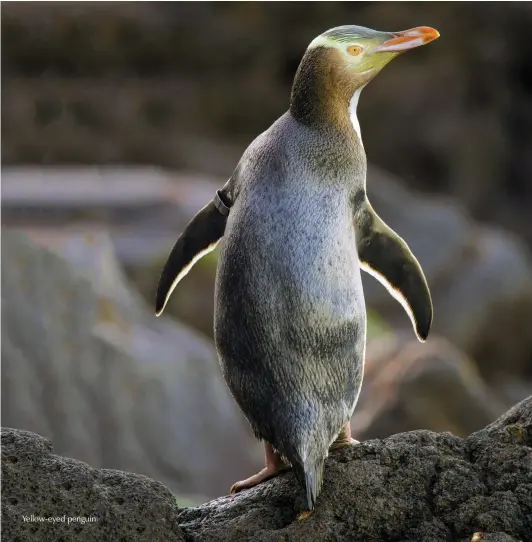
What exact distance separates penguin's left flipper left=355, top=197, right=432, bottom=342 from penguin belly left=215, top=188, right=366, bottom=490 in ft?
0.40

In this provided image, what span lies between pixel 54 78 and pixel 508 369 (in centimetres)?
419

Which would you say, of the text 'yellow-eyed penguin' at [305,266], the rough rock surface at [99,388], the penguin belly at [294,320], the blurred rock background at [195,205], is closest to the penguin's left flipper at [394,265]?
the text 'yellow-eyed penguin' at [305,266]

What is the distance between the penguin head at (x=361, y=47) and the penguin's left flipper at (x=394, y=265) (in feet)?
0.78

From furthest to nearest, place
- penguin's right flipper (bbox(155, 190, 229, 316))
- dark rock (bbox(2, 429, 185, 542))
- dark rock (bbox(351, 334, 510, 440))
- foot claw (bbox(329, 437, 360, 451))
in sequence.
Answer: dark rock (bbox(351, 334, 510, 440)), penguin's right flipper (bbox(155, 190, 229, 316)), foot claw (bbox(329, 437, 360, 451)), dark rock (bbox(2, 429, 185, 542))

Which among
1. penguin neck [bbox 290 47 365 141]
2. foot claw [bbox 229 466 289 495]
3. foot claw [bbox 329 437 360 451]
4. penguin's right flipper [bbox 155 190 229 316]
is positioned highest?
penguin neck [bbox 290 47 365 141]

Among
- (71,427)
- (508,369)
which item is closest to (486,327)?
(508,369)

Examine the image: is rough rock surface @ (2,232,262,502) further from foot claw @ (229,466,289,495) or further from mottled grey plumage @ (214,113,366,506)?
mottled grey plumage @ (214,113,366,506)

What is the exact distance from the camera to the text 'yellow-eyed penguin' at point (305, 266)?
1774 millimetres

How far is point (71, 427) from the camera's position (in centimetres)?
371

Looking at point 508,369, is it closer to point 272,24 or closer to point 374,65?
point 272,24

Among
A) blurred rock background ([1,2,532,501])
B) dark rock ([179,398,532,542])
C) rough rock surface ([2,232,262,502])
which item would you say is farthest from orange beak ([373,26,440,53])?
rough rock surface ([2,232,262,502])

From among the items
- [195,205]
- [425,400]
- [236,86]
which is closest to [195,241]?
[425,400]

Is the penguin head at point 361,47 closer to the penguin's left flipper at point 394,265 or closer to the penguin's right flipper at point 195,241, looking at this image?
the penguin's left flipper at point 394,265

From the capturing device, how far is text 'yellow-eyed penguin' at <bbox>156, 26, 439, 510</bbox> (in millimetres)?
1774
